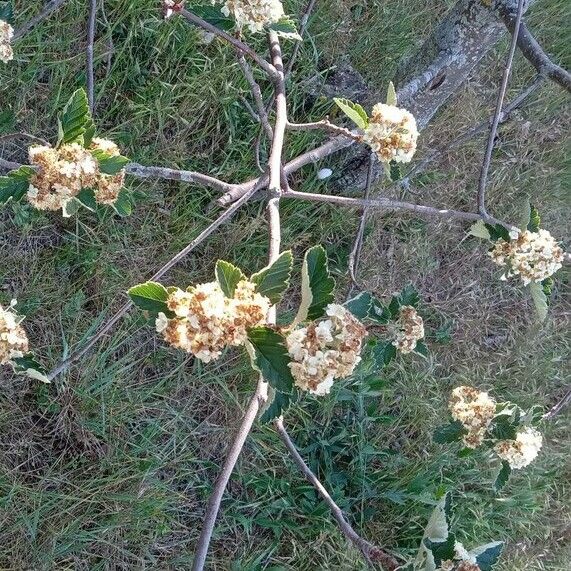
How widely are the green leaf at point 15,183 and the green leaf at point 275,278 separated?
1.56 feet

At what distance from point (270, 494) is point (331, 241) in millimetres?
885

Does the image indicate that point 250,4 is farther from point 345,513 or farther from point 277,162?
point 345,513

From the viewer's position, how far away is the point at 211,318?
3.12 feet

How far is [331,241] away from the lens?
94.2 inches

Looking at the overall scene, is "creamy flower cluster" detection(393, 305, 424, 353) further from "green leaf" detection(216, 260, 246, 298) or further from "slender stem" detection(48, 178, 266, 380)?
"green leaf" detection(216, 260, 246, 298)

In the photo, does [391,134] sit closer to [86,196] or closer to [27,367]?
[86,196]

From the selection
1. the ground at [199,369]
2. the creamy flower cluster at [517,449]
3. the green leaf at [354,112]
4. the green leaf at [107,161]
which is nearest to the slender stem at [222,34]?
the green leaf at [354,112]

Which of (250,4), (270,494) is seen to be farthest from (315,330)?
(270,494)

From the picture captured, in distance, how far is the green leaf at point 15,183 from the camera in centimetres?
119

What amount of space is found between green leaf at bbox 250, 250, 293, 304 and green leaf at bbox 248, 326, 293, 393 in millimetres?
69

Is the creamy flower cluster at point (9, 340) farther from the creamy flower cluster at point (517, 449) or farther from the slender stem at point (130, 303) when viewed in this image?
the creamy flower cluster at point (517, 449)

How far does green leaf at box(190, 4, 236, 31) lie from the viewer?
1403mm

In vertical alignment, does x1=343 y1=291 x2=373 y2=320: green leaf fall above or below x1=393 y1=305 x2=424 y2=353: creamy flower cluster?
above

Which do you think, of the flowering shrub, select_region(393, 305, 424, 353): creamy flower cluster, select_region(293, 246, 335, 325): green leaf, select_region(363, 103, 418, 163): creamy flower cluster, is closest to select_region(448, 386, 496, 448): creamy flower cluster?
the flowering shrub
